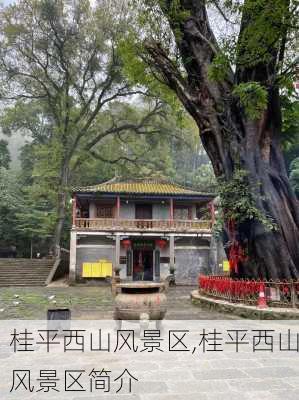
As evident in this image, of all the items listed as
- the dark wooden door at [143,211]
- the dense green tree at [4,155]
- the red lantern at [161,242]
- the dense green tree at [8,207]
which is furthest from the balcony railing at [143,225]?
the dense green tree at [4,155]

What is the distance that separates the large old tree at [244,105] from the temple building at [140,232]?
36.7 ft

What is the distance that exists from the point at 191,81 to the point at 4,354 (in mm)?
9553

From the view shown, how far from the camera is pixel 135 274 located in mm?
22734

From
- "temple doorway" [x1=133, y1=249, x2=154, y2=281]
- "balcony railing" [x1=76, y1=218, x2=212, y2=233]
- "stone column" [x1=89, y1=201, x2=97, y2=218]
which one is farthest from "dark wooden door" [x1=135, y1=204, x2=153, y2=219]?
"stone column" [x1=89, y1=201, x2=97, y2=218]

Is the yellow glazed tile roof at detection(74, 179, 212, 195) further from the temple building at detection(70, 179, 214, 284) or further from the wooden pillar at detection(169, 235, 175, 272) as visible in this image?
the wooden pillar at detection(169, 235, 175, 272)

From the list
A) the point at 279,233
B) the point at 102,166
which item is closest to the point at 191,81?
the point at 279,233

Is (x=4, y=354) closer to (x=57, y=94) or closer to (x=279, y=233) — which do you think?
(x=279, y=233)

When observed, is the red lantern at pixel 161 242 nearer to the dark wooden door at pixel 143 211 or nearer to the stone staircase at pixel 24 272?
the dark wooden door at pixel 143 211

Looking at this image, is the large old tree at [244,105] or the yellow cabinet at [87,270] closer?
the large old tree at [244,105]

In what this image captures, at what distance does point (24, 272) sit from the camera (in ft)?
68.8

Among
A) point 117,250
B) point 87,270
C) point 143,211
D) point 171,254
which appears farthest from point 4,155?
Answer: point 171,254

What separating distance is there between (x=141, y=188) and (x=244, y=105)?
47.0 feet

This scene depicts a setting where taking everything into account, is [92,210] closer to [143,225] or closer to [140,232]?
[143,225]

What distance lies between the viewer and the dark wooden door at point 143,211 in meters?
23.5
